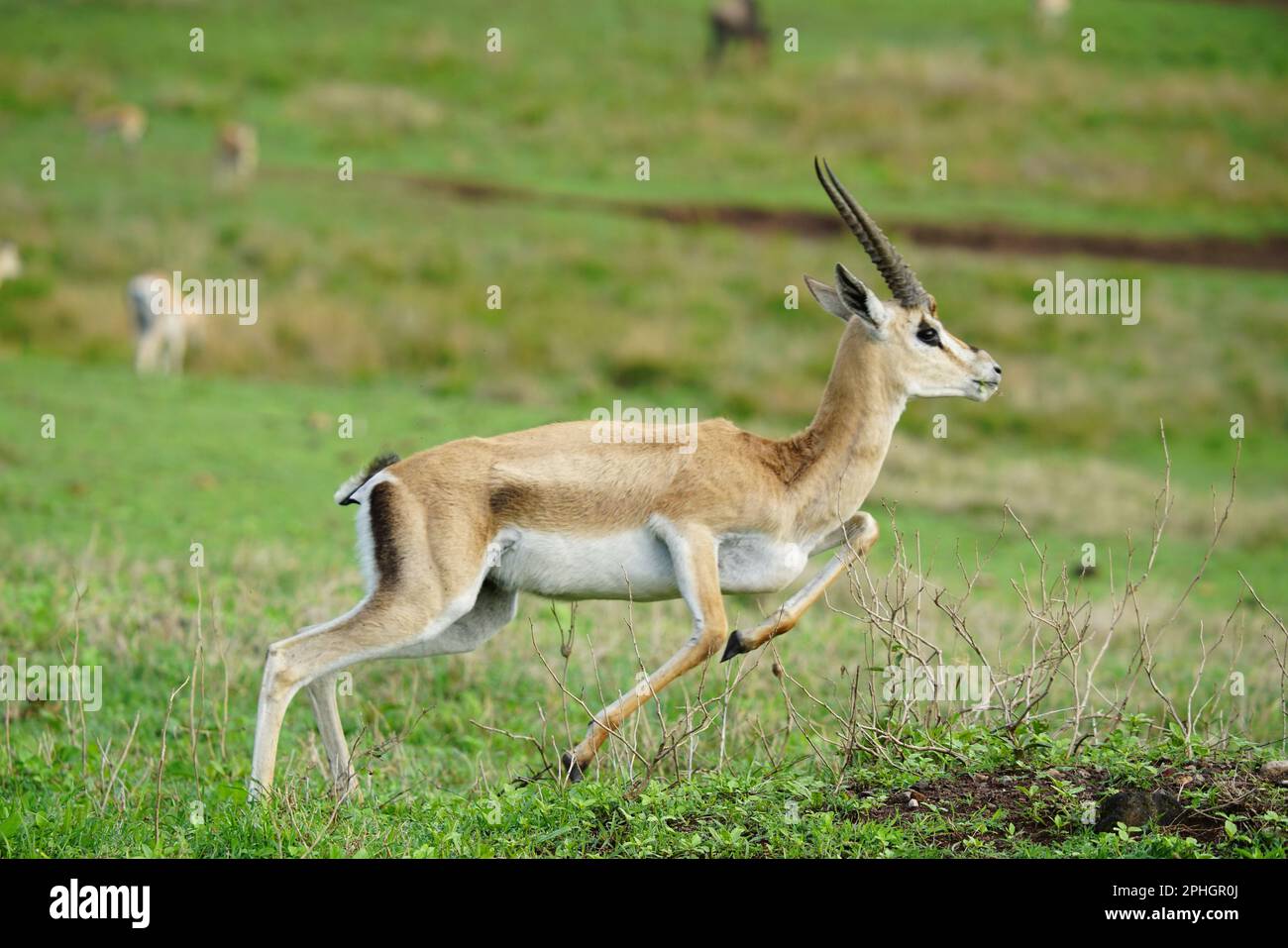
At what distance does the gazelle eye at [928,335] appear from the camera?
23.6 ft

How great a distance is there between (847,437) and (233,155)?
24.3 m

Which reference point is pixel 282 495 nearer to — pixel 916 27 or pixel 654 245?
pixel 654 245

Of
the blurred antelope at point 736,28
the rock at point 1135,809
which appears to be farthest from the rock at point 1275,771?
the blurred antelope at point 736,28

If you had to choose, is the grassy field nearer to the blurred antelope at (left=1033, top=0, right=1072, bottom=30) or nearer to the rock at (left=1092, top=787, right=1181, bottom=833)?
the rock at (left=1092, top=787, right=1181, bottom=833)

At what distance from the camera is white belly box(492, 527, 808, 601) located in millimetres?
6734

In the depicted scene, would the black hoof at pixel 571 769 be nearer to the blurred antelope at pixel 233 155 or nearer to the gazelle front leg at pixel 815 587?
the gazelle front leg at pixel 815 587

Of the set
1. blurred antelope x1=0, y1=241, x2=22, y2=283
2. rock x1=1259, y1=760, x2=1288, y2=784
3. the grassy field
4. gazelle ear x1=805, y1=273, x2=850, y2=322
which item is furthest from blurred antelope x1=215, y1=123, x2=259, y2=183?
rock x1=1259, y1=760, x2=1288, y2=784

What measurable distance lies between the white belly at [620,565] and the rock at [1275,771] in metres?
1.95

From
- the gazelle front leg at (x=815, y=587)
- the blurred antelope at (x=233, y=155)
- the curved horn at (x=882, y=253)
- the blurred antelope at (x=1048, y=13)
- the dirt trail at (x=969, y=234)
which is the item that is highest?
the blurred antelope at (x=1048, y=13)

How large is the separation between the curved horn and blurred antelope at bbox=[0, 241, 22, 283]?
57.9 feet

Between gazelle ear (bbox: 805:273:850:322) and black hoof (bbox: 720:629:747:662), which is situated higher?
gazelle ear (bbox: 805:273:850:322)

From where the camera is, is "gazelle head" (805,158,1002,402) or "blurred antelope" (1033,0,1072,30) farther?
"blurred antelope" (1033,0,1072,30)

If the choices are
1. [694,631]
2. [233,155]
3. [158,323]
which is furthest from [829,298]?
[233,155]

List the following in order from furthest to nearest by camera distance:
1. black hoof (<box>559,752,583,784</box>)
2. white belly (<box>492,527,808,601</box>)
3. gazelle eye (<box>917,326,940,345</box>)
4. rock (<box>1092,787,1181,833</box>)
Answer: gazelle eye (<box>917,326,940,345</box>) → white belly (<box>492,527,808,601</box>) → black hoof (<box>559,752,583,784</box>) → rock (<box>1092,787,1181,833</box>)
